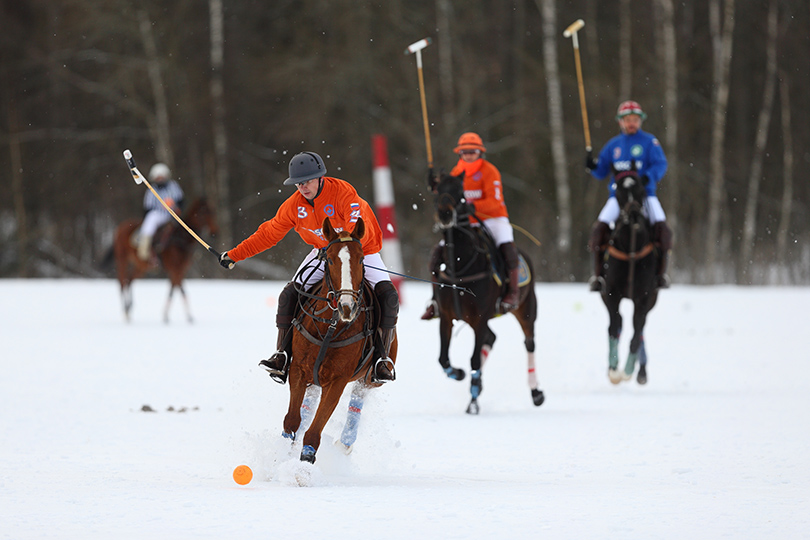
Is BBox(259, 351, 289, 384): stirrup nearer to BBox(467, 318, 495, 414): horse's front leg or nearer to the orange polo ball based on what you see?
the orange polo ball

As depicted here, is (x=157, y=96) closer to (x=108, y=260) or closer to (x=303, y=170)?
(x=108, y=260)

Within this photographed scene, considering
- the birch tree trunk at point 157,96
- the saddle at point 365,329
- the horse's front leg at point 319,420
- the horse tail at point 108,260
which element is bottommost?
the horse's front leg at point 319,420

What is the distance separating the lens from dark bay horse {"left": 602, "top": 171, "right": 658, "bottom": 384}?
12.3m

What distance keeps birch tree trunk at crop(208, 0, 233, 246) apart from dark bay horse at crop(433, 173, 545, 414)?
17.9 meters

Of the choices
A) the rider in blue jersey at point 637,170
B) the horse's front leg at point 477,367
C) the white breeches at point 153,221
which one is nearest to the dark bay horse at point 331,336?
the horse's front leg at point 477,367

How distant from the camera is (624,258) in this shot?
1252 centimetres

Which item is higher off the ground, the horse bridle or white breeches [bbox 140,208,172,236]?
white breeches [bbox 140,208,172,236]

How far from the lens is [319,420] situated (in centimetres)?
701

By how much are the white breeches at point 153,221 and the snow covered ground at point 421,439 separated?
1592 millimetres

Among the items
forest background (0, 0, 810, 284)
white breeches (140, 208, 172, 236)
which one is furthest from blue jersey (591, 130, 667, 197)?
forest background (0, 0, 810, 284)

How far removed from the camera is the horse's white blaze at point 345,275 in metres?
6.66

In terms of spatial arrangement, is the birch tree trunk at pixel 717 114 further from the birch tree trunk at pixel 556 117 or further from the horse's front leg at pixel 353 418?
the horse's front leg at pixel 353 418

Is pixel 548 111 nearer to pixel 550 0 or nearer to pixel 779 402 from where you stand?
pixel 550 0

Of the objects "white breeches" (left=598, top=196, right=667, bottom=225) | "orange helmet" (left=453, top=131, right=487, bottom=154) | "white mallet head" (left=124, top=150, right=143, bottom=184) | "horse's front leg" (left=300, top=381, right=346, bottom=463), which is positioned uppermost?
"orange helmet" (left=453, top=131, right=487, bottom=154)
